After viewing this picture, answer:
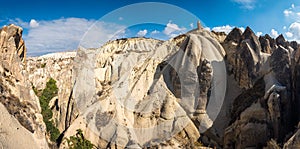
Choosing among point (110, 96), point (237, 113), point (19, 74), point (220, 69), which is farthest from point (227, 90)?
point (19, 74)

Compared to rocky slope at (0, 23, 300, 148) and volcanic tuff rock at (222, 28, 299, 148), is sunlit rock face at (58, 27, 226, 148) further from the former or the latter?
volcanic tuff rock at (222, 28, 299, 148)

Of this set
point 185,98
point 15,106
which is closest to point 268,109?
point 185,98

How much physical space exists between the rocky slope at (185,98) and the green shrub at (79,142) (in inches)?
13.2

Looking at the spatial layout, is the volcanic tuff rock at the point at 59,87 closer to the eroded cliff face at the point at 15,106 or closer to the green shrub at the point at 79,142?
the green shrub at the point at 79,142

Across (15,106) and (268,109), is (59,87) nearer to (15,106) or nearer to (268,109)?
(15,106)

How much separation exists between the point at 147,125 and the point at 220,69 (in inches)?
277

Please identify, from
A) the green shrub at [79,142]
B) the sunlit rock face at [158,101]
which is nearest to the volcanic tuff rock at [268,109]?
the sunlit rock face at [158,101]

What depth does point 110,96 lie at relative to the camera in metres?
20.3

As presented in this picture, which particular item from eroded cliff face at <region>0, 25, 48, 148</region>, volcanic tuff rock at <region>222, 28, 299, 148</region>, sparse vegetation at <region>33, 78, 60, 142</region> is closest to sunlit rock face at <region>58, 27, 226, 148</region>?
sparse vegetation at <region>33, 78, 60, 142</region>

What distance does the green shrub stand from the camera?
52.9ft

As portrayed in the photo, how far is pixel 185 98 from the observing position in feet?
72.4

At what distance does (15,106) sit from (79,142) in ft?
24.4

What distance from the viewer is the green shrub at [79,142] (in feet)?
52.9

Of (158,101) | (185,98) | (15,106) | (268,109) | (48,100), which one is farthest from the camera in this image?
(48,100)
